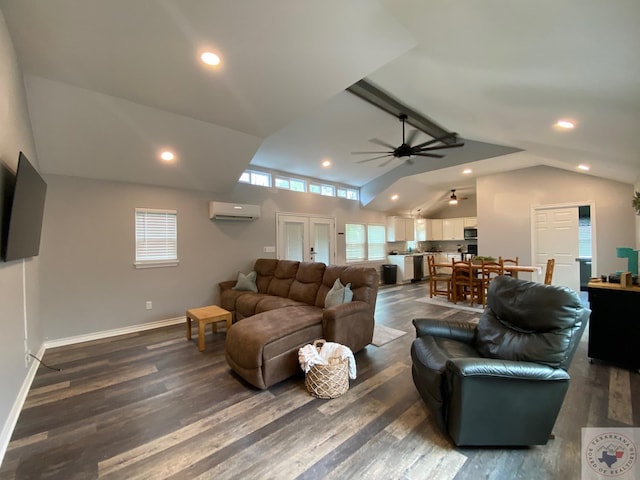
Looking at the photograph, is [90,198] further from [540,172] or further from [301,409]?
[540,172]

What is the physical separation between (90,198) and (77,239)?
0.61m

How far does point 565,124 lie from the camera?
2.99m

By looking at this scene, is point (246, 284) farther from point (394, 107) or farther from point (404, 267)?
point (404, 267)

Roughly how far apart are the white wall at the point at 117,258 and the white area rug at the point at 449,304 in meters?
3.98

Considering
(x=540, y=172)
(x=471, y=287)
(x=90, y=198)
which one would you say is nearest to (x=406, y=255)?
(x=471, y=287)

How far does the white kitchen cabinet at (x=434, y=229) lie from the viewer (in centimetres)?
1019

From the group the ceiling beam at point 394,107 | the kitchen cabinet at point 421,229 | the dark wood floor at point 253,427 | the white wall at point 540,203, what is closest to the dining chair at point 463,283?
the white wall at point 540,203

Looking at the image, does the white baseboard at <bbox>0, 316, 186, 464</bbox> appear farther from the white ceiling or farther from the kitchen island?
the kitchen island

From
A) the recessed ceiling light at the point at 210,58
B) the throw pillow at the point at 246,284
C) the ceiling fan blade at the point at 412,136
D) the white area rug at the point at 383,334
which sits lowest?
the white area rug at the point at 383,334

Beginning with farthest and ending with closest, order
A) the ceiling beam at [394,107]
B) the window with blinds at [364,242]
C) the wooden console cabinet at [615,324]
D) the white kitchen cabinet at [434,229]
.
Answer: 1. the white kitchen cabinet at [434,229]
2. the window with blinds at [364,242]
3. the ceiling beam at [394,107]
4. the wooden console cabinet at [615,324]

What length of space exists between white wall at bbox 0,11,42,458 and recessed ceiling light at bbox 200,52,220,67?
1309 millimetres

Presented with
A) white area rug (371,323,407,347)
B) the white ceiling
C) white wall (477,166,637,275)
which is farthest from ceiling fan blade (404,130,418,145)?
white area rug (371,323,407,347)

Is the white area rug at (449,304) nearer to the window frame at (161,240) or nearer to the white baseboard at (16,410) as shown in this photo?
the window frame at (161,240)

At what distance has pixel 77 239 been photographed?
3.86m
